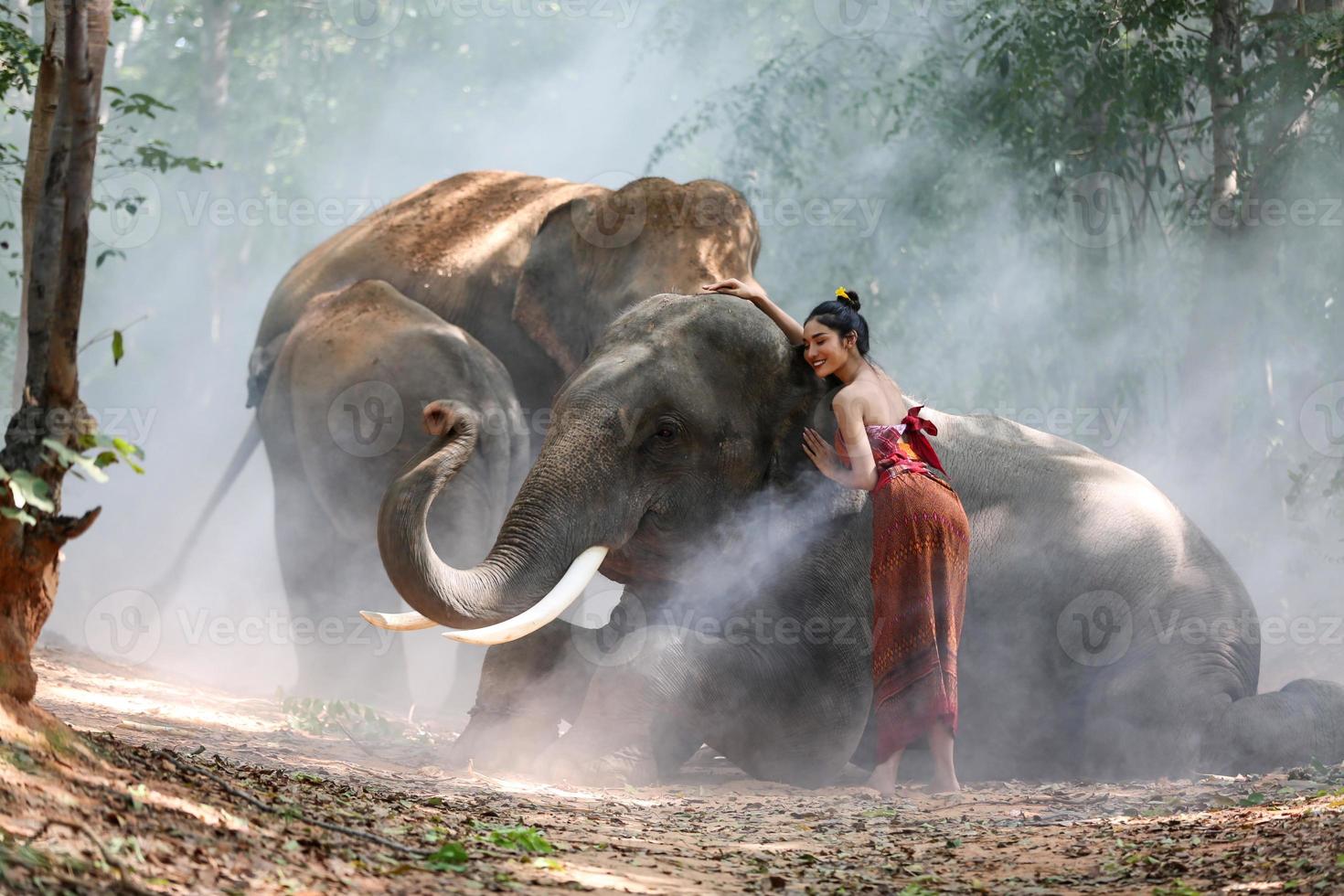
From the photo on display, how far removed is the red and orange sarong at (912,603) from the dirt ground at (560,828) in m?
0.28

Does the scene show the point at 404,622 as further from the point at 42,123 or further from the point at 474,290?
the point at 474,290

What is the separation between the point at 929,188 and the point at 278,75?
2314cm

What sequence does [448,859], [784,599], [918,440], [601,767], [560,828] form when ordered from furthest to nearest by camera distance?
1. [784,599]
2. [918,440]
3. [601,767]
4. [560,828]
5. [448,859]

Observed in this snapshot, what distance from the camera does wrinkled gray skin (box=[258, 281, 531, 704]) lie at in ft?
23.8

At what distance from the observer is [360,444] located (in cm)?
747

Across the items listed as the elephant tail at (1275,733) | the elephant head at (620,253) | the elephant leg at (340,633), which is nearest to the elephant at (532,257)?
the elephant head at (620,253)

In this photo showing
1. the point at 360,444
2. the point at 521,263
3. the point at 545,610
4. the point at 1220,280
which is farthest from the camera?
the point at 1220,280

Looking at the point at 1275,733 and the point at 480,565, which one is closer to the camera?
the point at 480,565

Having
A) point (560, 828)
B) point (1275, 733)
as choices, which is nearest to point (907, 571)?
point (1275, 733)

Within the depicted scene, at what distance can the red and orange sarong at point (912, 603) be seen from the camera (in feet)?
16.5

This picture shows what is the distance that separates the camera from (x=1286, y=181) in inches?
388

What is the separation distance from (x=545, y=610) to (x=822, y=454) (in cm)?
122

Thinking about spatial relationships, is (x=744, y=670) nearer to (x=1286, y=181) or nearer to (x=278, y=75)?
(x=1286, y=181)

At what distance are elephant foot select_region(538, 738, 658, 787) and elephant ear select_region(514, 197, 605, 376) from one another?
8.59ft
